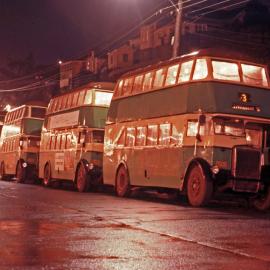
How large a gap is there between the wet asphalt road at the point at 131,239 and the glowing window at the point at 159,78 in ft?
18.8

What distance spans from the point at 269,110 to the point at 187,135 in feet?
8.06

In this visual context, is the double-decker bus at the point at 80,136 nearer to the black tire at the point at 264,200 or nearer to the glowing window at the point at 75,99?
the glowing window at the point at 75,99

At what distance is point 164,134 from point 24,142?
18.1 meters

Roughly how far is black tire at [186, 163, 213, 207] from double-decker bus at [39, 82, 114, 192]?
8.65 meters

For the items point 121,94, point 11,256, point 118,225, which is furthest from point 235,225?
point 121,94

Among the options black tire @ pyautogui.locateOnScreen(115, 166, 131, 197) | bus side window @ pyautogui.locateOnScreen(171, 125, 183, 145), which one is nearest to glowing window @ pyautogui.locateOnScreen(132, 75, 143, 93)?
black tire @ pyautogui.locateOnScreen(115, 166, 131, 197)

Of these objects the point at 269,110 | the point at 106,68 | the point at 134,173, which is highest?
the point at 106,68

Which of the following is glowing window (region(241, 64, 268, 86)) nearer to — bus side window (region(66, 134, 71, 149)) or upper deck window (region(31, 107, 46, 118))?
bus side window (region(66, 134, 71, 149))

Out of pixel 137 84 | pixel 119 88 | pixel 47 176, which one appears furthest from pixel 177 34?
pixel 47 176

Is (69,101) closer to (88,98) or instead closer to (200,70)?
(88,98)

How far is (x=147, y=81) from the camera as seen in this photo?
2130cm

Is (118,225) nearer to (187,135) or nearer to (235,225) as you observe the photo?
(235,225)

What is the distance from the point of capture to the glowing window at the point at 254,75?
59.9 feet

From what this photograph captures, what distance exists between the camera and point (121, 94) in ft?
76.8
